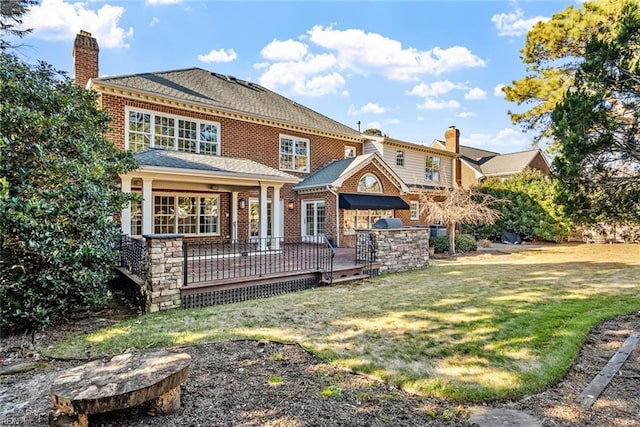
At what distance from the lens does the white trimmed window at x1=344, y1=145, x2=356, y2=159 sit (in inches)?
825

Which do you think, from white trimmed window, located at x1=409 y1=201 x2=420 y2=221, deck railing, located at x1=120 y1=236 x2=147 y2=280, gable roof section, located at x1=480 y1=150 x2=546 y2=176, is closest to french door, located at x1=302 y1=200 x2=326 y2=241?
white trimmed window, located at x1=409 y1=201 x2=420 y2=221

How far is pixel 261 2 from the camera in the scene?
12.0 metres

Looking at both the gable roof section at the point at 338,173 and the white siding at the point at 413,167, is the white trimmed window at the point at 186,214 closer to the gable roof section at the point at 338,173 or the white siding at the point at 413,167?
the gable roof section at the point at 338,173

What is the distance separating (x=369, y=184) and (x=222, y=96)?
858cm

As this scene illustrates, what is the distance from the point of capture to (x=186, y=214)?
49.8ft

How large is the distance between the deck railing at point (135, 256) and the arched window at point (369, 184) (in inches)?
439

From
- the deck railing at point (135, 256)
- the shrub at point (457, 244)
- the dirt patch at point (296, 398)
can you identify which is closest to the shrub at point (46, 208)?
the deck railing at point (135, 256)

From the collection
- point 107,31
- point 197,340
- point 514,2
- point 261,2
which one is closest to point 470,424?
point 197,340

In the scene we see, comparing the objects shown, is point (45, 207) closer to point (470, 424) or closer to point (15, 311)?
point (15, 311)

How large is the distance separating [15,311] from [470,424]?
667 cm

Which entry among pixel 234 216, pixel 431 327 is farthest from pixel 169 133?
pixel 431 327

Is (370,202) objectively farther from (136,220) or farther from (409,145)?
(136,220)

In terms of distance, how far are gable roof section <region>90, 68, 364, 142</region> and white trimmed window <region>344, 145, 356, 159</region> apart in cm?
56

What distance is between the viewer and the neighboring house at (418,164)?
2169 cm
